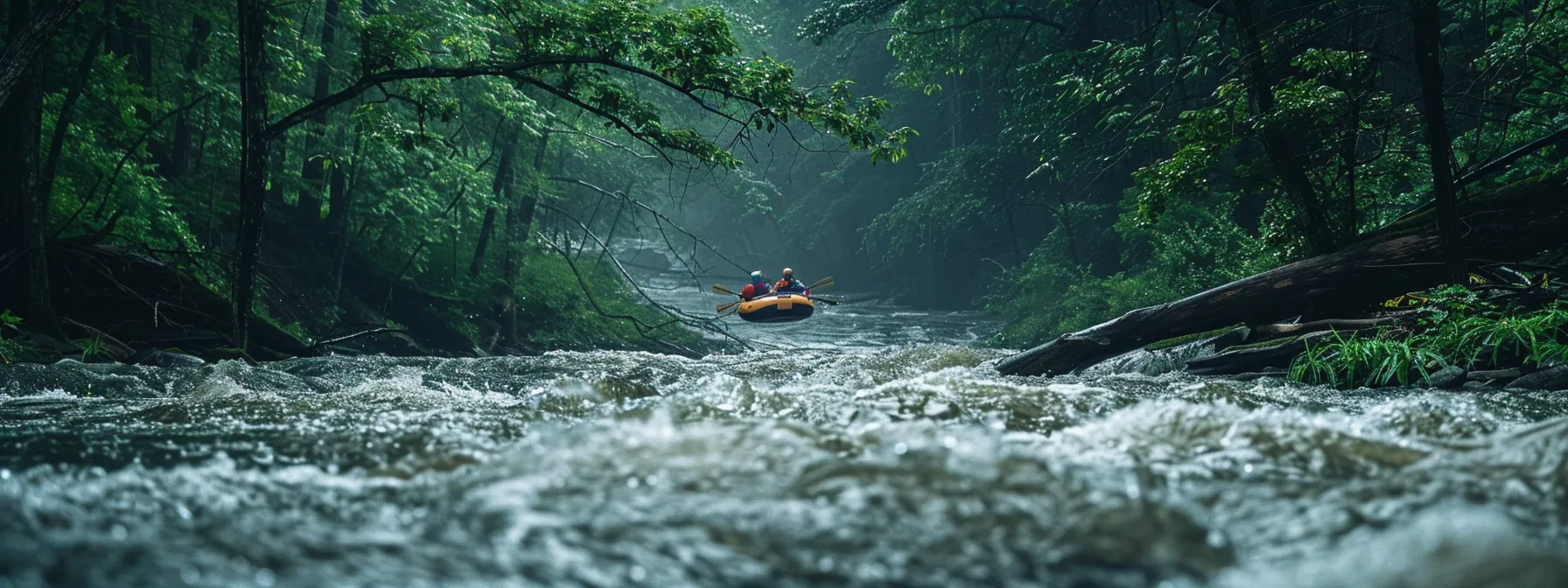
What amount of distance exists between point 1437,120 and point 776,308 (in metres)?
12.8

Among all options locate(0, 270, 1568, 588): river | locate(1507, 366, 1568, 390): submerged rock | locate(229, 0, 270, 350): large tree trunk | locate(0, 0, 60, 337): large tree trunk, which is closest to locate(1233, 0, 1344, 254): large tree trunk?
locate(1507, 366, 1568, 390): submerged rock

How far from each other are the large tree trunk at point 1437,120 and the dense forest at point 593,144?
0.02 metres

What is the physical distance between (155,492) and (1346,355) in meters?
6.33

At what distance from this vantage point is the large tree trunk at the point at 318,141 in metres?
12.7

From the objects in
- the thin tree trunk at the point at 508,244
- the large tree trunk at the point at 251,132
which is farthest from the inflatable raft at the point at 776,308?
the large tree trunk at the point at 251,132

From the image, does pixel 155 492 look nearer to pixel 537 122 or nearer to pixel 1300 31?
pixel 1300 31

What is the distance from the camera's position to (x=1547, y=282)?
6082 mm

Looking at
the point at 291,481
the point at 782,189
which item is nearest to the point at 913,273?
the point at 782,189

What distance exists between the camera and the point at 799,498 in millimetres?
2145

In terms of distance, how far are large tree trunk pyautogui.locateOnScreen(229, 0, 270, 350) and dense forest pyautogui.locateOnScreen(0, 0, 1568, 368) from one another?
0.03 m

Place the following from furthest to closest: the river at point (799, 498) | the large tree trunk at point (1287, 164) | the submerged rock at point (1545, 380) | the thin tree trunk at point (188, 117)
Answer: the thin tree trunk at point (188, 117) → the large tree trunk at point (1287, 164) → the submerged rock at point (1545, 380) → the river at point (799, 498)

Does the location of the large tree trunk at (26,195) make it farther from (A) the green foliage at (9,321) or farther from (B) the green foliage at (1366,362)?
(B) the green foliage at (1366,362)

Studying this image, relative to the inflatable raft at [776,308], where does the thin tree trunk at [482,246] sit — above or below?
above

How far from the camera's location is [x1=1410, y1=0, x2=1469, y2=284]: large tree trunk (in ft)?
19.7
